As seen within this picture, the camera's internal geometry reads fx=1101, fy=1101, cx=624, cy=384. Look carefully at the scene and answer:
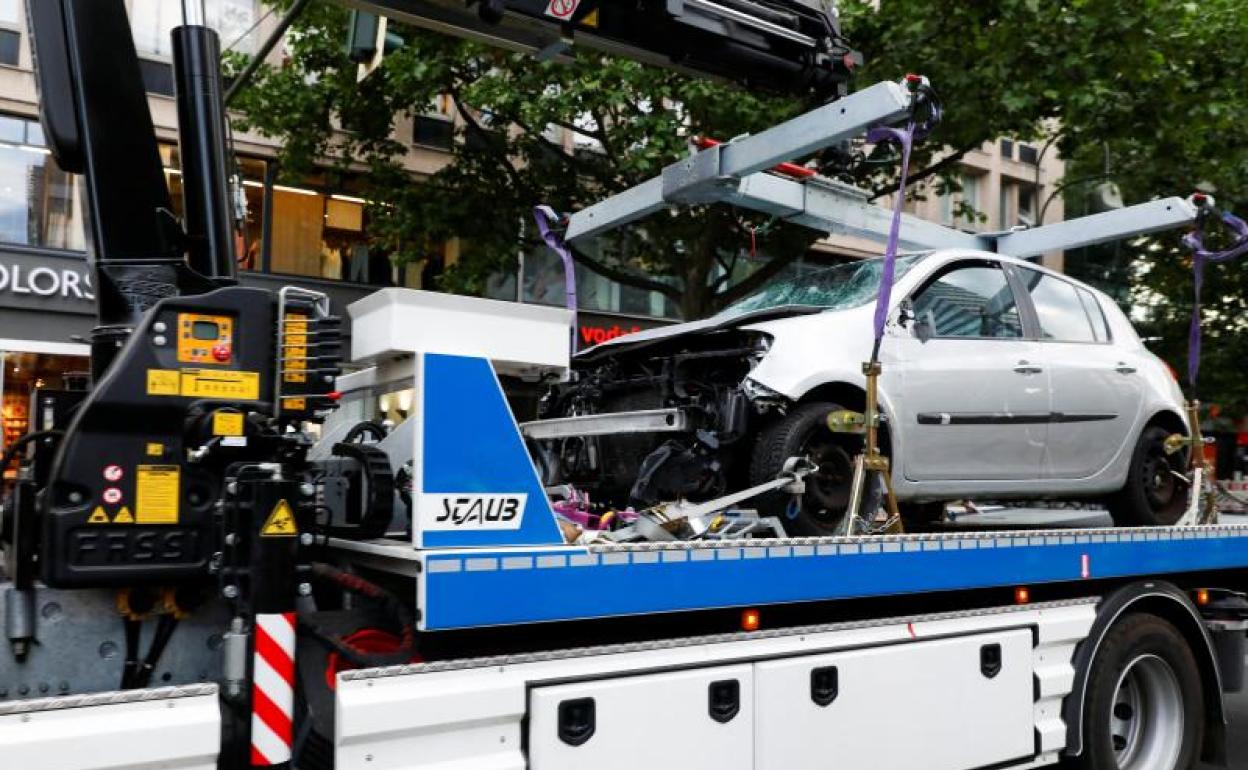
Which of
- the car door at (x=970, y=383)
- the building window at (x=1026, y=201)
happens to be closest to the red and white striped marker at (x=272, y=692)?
the car door at (x=970, y=383)

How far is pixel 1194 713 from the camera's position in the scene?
5570 mm

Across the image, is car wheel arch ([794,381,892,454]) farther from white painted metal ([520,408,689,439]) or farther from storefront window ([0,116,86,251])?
storefront window ([0,116,86,251])

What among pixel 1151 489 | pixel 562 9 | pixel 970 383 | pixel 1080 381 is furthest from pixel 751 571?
pixel 1151 489

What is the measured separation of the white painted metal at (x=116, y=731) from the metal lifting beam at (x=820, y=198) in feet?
10.1

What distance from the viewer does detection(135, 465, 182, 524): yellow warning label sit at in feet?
9.77

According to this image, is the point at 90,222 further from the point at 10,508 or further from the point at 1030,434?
the point at 1030,434

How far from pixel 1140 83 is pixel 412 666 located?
11.6m

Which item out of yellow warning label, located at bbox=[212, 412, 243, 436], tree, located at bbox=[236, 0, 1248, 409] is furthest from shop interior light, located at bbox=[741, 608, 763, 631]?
tree, located at bbox=[236, 0, 1248, 409]

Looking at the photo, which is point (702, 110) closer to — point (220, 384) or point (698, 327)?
point (698, 327)

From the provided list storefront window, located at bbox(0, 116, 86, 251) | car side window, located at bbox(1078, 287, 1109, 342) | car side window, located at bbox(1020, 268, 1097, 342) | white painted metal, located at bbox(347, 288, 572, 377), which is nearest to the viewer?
white painted metal, located at bbox(347, 288, 572, 377)

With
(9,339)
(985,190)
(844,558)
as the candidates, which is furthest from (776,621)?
(985,190)

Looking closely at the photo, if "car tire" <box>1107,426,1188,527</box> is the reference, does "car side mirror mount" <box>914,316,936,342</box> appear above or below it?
→ above

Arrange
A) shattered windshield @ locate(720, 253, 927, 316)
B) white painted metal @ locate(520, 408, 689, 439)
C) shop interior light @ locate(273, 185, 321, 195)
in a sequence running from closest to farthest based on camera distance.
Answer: white painted metal @ locate(520, 408, 689, 439) < shattered windshield @ locate(720, 253, 927, 316) < shop interior light @ locate(273, 185, 321, 195)

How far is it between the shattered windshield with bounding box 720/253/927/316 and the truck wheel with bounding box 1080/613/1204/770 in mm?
2001
